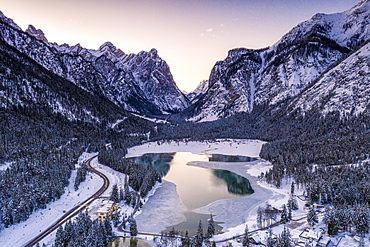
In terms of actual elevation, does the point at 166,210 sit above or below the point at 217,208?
above

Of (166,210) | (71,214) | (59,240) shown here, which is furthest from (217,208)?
(59,240)

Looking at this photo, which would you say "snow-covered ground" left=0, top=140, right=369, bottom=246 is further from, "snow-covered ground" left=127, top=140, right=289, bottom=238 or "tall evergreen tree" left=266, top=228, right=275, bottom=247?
"tall evergreen tree" left=266, top=228, right=275, bottom=247

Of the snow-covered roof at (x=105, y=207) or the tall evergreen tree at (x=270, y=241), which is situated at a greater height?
the snow-covered roof at (x=105, y=207)

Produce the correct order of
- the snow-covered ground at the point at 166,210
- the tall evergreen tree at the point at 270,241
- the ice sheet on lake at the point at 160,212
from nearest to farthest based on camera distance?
the tall evergreen tree at the point at 270,241
the snow-covered ground at the point at 166,210
the ice sheet on lake at the point at 160,212

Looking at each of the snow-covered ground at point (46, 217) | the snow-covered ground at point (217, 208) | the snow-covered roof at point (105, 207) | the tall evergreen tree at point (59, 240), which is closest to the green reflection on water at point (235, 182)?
the snow-covered ground at point (217, 208)

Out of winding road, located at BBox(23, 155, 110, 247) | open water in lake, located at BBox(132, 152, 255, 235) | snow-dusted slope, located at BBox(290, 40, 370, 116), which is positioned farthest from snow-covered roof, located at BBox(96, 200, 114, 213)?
snow-dusted slope, located at BBox(290, 40, 370, 116)

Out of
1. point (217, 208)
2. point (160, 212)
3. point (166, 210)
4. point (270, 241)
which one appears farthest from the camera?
point (217, 208)

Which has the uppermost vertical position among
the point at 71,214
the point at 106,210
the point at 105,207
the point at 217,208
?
the point at 105,207

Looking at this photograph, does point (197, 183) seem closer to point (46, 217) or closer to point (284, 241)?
point (46, 217)

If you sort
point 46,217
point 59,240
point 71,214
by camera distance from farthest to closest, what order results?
point 71,214 → point 46,217 → point 59,240

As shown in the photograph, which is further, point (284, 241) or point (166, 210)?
point (166, 210)

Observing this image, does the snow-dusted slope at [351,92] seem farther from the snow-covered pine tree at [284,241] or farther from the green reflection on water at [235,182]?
the snow-covered pine tree at [284,241]

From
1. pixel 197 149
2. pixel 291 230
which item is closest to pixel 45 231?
pixel 291 230
